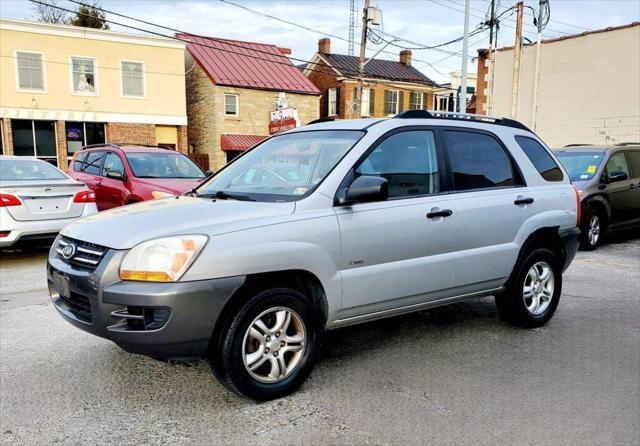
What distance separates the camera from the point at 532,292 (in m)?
4.95

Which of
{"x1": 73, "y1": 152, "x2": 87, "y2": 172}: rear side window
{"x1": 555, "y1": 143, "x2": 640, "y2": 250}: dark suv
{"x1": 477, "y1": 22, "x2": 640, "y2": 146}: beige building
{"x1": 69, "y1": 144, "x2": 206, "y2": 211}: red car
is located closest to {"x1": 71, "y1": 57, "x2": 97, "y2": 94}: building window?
{"x1": 73, "y1": 152, "x2": 87, "y2": 172}: rear side window

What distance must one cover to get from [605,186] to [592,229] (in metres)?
0.80

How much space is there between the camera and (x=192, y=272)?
3.04 meters

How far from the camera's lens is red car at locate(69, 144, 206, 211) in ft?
28.7

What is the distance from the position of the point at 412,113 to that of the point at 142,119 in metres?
25.1

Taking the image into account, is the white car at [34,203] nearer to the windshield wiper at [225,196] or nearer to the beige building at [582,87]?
the windshield wiper at [225,196]

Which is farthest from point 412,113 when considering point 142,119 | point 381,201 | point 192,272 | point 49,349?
point 142,119

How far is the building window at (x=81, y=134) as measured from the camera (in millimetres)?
25828

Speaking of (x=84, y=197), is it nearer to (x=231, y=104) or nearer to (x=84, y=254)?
(x=84, y=254)

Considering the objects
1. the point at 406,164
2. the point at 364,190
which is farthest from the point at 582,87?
the point at 364,190

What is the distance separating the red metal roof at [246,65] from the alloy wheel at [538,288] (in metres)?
26.0

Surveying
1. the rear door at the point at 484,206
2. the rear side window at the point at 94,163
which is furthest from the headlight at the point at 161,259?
the rear side window at the point at 94,163

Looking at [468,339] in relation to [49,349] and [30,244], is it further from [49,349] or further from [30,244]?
[30,244]

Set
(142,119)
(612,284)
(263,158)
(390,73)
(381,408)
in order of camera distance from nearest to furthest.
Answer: (381,408)
(263,158)
(612,284)
(142,119)
(390,73)
